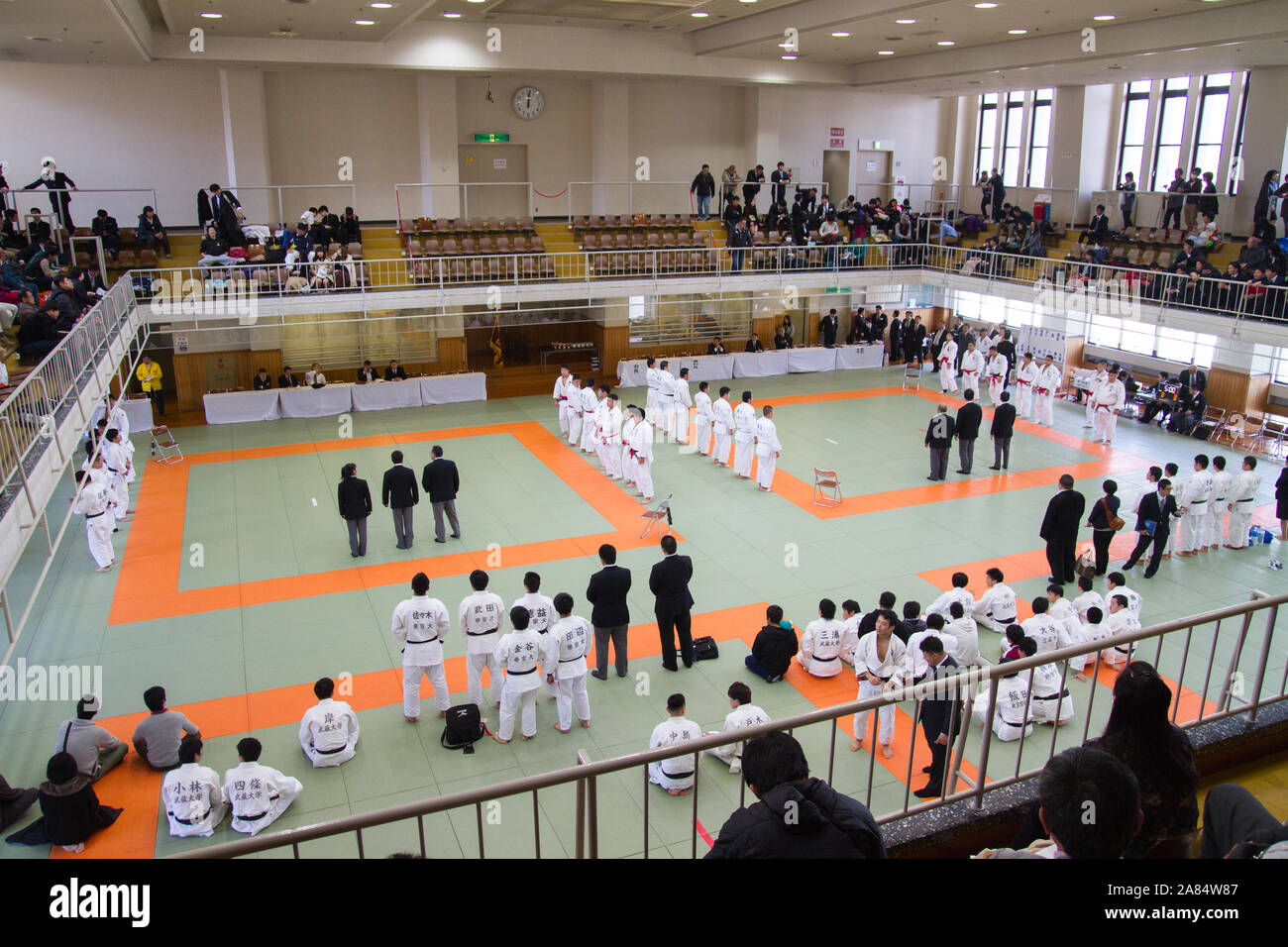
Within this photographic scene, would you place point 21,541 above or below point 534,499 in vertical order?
above

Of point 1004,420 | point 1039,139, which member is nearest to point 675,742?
point 1004,420

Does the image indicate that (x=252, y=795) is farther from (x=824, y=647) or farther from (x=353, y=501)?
(x=353, y=501)

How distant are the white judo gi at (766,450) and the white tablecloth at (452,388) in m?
9.32

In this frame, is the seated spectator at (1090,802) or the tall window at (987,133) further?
the tall window at (987,133)

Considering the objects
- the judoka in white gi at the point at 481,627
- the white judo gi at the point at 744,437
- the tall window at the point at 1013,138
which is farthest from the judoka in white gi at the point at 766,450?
the tall window at the point at 1013,138

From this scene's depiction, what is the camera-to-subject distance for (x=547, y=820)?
7.52 meters

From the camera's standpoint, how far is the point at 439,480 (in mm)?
13586

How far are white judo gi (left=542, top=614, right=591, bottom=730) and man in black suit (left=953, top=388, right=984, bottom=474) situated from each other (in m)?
10.2

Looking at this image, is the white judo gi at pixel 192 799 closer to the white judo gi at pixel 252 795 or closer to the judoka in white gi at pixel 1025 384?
the white judo gi at pixel 252 795

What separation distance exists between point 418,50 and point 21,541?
18.3 metres

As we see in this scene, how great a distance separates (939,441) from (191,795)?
1312 centimetres

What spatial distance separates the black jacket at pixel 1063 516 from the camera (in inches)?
467

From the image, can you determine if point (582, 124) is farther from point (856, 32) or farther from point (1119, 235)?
point (1119, 235)
